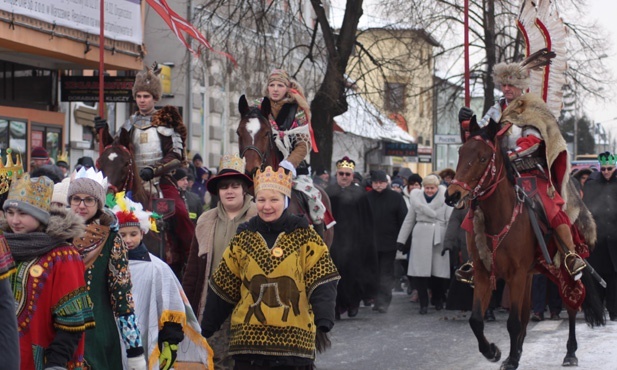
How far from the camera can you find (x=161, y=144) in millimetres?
11258

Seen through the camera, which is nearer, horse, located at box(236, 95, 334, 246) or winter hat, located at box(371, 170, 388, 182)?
horse, located at box(236, 95, 334, 246)

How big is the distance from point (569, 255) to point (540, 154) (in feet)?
3.30

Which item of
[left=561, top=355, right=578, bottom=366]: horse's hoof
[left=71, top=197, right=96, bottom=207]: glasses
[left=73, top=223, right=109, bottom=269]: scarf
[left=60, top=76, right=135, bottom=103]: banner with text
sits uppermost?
[left=60, top=76, right=135, bottom=103]: banner with text

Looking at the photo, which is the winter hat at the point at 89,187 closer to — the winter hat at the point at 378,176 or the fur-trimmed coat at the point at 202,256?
the fur-trimmed coat at the point at 202,256

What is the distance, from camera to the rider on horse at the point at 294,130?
10961mm

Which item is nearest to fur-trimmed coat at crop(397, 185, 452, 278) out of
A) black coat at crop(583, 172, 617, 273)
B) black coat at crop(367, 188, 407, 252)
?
black coat at crop(367, 188, 407, 252)

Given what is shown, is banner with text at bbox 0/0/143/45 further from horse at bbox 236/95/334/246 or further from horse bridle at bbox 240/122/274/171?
horse bridle at bbox 240/122/274/171

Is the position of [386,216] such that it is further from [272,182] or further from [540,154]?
[272,182]

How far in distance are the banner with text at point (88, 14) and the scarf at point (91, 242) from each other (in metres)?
13.6

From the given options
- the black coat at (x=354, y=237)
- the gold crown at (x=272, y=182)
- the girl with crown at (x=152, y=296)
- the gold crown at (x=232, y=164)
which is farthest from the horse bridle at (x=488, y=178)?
the black coat at (x=354, y=237)

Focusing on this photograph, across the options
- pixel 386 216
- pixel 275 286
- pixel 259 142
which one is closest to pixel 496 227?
pixel 259 142

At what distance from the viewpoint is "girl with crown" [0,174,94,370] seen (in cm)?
565

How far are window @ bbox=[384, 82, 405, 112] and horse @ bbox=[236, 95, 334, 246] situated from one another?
17175mm

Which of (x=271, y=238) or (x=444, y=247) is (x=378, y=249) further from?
(x=271, y=238)
